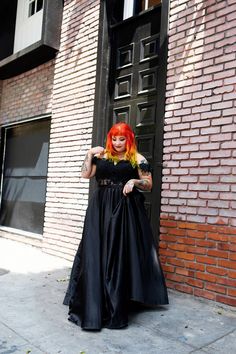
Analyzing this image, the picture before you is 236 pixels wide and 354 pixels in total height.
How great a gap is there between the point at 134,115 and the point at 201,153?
4.75 feet

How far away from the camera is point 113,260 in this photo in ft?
10.6

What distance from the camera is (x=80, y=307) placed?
10.2ft

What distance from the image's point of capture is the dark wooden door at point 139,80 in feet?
15.6

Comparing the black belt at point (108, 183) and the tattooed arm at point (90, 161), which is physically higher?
the tattooed arm at point (90, 161)

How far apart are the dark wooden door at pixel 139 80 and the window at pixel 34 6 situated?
9.10ft

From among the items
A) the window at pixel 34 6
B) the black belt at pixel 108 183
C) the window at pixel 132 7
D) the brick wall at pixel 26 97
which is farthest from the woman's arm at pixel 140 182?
the window at pixel 34 6

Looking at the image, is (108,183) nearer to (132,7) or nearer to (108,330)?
(108,330)

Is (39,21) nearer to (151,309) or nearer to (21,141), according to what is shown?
(21,141)

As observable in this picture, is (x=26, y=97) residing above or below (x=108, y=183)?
above

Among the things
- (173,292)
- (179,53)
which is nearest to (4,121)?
(179,53)

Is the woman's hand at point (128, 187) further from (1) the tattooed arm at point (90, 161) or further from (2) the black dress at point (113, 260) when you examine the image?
(1) the tattooed arm at point (90, 161)

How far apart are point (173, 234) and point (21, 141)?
474 centimetres

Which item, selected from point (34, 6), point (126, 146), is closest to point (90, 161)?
point (126, 146)

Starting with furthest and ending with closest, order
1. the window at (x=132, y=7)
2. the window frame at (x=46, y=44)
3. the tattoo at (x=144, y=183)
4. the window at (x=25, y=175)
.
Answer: the window at (x=25, y=175)
the window frame at (x=46, y=44)
the window at (x=132, y=7)
the tattoo at (x=144, y=183)
